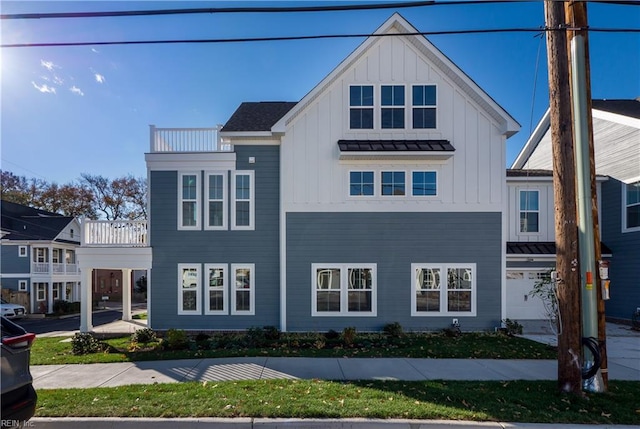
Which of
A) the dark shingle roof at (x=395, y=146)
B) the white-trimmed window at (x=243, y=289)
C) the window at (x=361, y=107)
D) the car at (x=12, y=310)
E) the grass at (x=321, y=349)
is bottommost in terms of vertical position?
the car at (x=12, y=310)

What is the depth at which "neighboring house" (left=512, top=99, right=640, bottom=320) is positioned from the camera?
484 inches

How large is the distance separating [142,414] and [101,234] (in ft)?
29.0

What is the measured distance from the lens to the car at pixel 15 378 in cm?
360

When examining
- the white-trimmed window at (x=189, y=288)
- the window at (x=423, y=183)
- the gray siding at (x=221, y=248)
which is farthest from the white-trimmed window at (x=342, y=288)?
the white-trimmed window at (x=189, y=288)

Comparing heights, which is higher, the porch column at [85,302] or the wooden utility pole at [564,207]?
the wooden utility pole at [564,207]

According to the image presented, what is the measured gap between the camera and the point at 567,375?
17.8 ft

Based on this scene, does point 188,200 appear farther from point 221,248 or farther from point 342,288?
point 342,288

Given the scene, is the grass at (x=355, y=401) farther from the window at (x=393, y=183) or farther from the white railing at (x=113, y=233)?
the white railing at (x=113, y=233)

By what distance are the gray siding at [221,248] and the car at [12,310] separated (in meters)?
15.5

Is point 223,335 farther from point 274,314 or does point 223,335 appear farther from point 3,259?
point 3,259

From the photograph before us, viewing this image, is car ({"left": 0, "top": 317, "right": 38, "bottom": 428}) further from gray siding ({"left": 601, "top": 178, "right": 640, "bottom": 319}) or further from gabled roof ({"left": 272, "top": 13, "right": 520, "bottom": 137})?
gray siding ({"left": 601, "top": 178, "right": 640, "bottom": 319})

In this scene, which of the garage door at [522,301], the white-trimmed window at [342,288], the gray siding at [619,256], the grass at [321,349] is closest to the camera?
the grass at [321,349]

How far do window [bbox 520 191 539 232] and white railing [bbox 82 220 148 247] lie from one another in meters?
14.2

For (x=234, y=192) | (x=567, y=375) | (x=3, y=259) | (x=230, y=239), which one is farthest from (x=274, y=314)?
(x=3, y=259)
